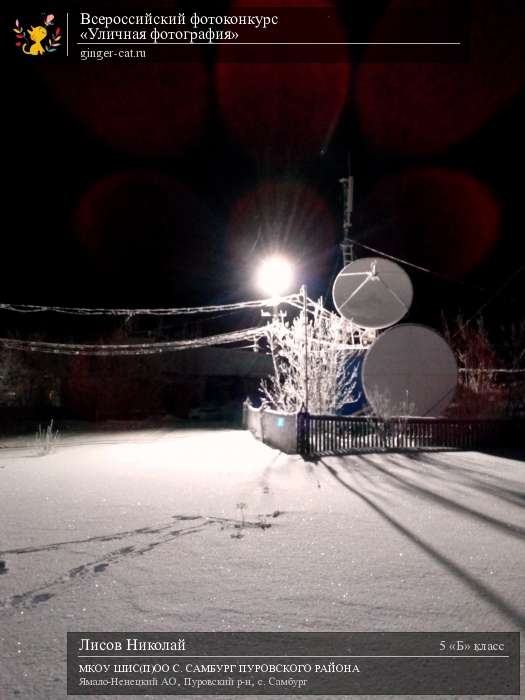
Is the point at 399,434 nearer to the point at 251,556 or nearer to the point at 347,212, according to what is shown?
the point at 347,212

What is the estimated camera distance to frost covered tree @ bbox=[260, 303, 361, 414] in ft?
58.8

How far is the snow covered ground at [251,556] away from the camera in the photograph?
3.94 m

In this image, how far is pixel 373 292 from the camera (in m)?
15.6

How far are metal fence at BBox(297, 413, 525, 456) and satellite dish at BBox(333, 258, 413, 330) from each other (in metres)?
3.11

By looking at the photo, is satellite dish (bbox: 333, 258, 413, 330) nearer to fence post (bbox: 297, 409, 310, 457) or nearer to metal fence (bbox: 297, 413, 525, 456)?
metal fence (bbox: 297, 413, 525, 456)

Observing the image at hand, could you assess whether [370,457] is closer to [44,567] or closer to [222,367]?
[44,567]

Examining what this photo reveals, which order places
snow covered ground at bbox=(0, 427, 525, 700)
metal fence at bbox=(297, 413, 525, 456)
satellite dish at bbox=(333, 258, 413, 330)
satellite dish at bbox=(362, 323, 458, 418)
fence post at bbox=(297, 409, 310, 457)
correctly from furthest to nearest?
satellite dish at bbox=(362, 323, 458, 418)
satellite dish at bbox=(333, 258, 413, 330)
metal fence at bbox=(297, 413, 525, 456)
fence post at bbox=(297, 409, 310, 457)
snow covered ground at bbox=(0, 427, 525, 700)

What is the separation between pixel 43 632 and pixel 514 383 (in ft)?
87.7

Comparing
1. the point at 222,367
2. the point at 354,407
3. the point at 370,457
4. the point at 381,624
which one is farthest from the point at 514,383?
the point at 381,624

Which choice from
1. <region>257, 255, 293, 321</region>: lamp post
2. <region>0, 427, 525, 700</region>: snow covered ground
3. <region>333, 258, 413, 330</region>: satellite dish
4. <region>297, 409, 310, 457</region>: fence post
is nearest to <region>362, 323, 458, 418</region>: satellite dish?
<region>333, 258, 413, 330</region>: satellite dish

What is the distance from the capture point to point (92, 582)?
4750 millimetres

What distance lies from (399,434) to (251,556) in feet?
33.7

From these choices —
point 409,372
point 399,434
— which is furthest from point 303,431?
point 409,372

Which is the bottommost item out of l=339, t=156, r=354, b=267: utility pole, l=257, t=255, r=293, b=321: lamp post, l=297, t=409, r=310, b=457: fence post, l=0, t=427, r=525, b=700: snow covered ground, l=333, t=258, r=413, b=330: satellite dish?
l=0, t=427, r=525, b=700: snow covered ground
